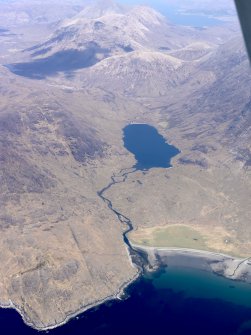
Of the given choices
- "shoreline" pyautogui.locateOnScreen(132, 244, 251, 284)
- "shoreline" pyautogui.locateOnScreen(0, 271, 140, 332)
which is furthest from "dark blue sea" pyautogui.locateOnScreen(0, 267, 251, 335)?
"shoreline" pyautogui.locateOnScreen(132, 244, 251, 284)

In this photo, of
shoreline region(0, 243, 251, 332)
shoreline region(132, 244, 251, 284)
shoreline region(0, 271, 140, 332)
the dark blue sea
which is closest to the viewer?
the dark blue sea

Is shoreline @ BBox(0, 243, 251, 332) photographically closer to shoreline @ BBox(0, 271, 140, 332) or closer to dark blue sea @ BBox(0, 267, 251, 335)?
shoreline @ BBox(0, 271, 140, 332)

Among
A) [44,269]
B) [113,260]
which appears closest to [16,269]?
[44,269]

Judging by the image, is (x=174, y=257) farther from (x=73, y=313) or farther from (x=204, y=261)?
(x=73, y=313)

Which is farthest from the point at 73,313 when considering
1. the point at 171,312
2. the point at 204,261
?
the point at 204,261

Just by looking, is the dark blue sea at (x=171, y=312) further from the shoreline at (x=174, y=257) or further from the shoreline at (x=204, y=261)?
the shoreline at (x=204, y=261)

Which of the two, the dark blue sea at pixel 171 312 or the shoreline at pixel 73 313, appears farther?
the shoreline at pixel 73 313

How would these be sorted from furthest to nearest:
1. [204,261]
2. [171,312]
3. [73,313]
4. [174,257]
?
1. [174,257]
2. [204,261]
3. [73,313]
4. [171,312]

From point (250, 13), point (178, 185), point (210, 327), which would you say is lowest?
point (178, 185)

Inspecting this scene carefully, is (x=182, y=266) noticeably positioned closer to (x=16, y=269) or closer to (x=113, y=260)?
(x=113, y=260)

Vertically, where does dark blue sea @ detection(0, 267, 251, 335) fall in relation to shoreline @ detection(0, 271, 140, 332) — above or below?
above

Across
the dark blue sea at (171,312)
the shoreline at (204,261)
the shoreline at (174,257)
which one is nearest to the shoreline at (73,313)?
the shoreline at (174,257)
